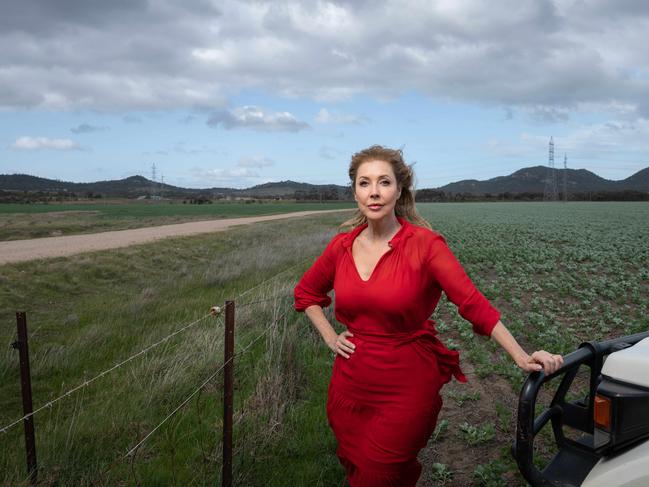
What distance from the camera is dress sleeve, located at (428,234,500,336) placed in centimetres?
240

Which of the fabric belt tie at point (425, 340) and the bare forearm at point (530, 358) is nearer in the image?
the bare forearm at point (530, 358)

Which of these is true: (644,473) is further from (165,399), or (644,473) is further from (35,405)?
(35,405)

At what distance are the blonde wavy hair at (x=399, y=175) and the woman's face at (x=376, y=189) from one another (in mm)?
32

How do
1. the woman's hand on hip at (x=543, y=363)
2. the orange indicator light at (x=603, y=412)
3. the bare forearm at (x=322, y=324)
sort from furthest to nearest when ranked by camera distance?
the bare forearm at (x=322, y=324) → the woman's hand on hip at (x=543, y=363) → the orange indicator light at (x=603, y=412)

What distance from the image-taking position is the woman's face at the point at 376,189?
2754 millimetres

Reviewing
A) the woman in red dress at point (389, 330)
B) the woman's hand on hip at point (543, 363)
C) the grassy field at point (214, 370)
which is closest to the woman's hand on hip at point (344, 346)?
the woman in red dress at point (389, 330)

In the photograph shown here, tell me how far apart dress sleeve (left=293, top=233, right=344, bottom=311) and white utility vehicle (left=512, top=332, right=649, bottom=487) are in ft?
3.96

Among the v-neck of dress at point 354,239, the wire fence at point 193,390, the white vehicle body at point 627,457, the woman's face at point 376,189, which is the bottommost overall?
the wire fence at point 193,390

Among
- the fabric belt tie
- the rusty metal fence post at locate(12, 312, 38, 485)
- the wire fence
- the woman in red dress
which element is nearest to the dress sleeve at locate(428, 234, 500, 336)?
the woman in red dress

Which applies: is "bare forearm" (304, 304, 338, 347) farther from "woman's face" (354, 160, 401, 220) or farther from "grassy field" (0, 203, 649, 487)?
"grassy field" (0, 203, 649, 487)

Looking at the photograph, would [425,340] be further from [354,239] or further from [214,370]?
[214,370]

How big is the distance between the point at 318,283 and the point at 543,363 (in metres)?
1.28

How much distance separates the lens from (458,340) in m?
7.73

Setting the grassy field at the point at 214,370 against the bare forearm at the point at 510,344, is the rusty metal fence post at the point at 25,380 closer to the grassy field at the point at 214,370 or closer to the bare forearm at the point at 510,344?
the grassy field at the point at 214,370
